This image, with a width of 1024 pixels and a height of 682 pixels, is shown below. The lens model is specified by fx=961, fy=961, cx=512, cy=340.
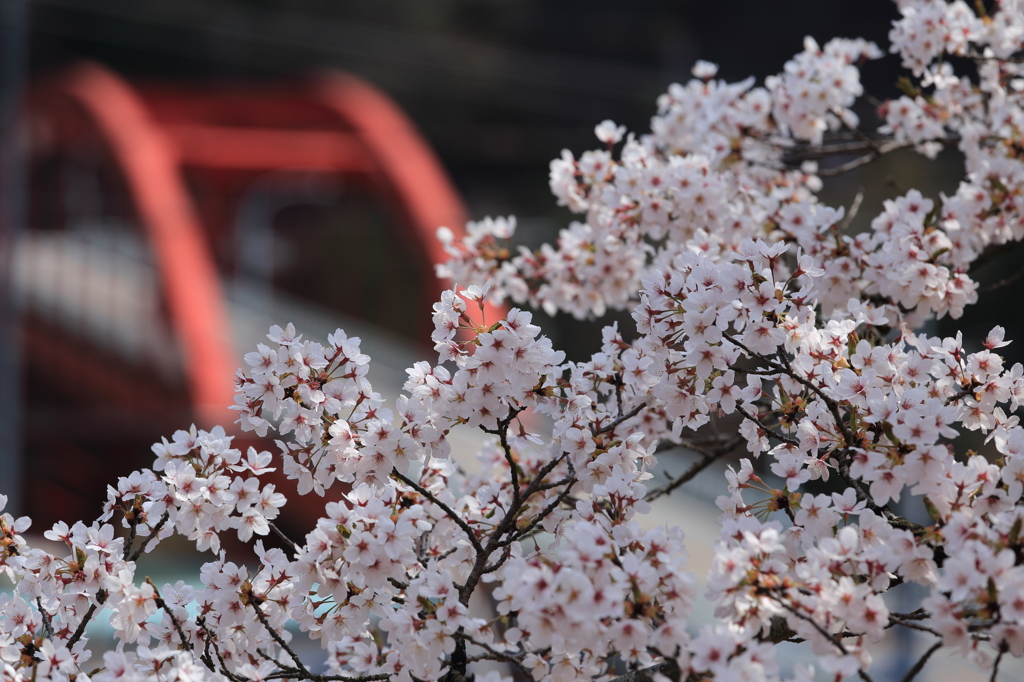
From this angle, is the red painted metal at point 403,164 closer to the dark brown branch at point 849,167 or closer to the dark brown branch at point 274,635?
the dark brown branch at point 849,167

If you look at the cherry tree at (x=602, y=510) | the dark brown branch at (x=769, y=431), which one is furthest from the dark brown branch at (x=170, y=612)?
the dark brown branch at (x=769, y=431)

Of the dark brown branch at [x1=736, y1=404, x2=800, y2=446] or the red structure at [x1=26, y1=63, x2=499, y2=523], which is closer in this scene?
the dark brown branch at [x1=736, y1=404, x2=800, y2=446]

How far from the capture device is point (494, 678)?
3.68 feet

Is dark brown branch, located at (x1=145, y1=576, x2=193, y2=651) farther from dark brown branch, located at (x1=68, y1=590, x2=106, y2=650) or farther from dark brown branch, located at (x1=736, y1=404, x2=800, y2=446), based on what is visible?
dark brown branch, located at (x1=736, y1=404, x2=800, y2=446)

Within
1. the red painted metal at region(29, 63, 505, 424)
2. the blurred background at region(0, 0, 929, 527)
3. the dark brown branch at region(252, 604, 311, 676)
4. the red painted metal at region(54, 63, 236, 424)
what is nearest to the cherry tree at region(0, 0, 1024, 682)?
the dark brown branch at region(252, 604, 311, 676)

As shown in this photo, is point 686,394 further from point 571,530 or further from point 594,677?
point 594,677

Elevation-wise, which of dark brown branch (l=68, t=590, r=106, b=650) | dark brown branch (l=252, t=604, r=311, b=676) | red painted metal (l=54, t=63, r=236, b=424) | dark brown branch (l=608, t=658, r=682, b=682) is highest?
red painted metal (l=54, t=63, r=236, b=424)

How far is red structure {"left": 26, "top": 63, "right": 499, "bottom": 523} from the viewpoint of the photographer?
6.75 m

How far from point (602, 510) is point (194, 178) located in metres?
14.5

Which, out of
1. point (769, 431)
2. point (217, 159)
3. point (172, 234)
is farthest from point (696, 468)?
point (217, 159)

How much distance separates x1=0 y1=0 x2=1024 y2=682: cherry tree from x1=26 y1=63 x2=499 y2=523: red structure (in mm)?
4764

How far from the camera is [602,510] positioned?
4.22 feet

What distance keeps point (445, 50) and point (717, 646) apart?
25811 mm

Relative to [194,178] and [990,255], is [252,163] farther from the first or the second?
[990,255]
